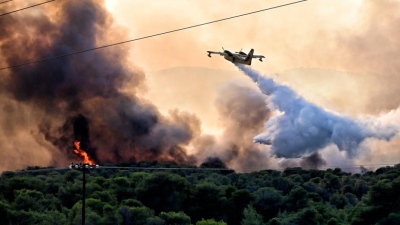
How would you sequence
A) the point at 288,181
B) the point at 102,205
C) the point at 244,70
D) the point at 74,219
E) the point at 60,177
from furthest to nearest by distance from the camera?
the point at 60,177 < the point at 288,181 < the point at 244,70 < the point at 102,205 < the point at 74,219

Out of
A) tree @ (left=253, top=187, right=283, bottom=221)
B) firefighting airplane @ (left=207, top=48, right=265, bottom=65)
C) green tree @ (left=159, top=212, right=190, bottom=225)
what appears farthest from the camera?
tree @ (left=253, top=187, right=283, bottom=221)

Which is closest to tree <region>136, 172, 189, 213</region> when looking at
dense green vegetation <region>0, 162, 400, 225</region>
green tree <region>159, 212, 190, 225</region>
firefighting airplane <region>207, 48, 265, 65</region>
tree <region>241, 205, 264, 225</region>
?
dense green vegetation <region>0, 162, 400, 225</region>

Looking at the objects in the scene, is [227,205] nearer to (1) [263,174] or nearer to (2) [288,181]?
(2) [288,181]

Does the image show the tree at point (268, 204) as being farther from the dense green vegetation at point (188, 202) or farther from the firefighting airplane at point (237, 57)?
the firefighting airplane at point (237, 57)

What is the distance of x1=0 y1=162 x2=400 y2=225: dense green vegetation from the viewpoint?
87.1m

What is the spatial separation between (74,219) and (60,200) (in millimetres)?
22083

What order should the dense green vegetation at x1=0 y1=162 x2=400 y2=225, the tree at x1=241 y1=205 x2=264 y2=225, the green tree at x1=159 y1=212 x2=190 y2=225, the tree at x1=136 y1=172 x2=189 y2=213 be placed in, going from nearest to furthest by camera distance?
the dense green vegetation at x1=0 y1=162 x2=400 y2=225 < the green tree at x1=159 y1=212 x2=190 y2=225 < the tree at x1=241 y1=205 x2=264 y2=225 < the tree at x1=136 y1=172 x2=189 y2=213

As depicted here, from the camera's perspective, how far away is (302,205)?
346ft

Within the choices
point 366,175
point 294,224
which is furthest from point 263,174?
point 294,224

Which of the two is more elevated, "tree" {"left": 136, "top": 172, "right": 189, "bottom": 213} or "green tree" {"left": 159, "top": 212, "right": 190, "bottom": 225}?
"tree" {"left": 136, "top": 172, "right": 189, "bottom": 213}

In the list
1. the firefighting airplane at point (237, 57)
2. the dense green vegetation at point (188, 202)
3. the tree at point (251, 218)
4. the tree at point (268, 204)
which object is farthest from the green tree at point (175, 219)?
the firefighting airplane at point (237, 57)

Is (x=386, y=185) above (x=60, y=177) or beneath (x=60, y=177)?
beneath

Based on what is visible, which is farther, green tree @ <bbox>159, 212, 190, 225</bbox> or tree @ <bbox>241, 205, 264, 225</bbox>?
tree @ <bbox>241, 205, 264, 225</bbox>

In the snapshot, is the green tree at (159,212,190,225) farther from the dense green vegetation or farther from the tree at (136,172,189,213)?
the tree at (136,172,189,213)
